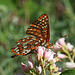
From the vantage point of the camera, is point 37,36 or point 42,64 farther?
point 37,36

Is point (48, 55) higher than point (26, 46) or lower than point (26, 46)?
lower

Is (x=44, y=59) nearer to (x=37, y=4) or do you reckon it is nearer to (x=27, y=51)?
(x=27, y=51)

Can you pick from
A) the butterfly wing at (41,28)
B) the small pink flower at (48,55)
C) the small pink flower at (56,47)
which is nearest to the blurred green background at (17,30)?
the small pink flower at (56,47)

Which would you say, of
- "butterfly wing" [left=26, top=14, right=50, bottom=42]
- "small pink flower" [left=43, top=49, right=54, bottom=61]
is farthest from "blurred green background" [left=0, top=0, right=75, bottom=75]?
"small pink flower" [left=43, top=49, right=54, bottom=61]

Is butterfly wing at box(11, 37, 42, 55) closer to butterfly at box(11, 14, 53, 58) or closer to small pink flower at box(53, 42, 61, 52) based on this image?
butterfly at box(11, 14, 53, 58)

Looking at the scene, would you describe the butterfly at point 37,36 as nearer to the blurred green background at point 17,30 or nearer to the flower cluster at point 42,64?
the flower cluster at point 42,64

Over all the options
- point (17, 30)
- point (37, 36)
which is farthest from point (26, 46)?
point (17, 30)

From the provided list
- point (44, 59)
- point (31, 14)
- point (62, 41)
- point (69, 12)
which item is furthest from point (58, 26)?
point (44, 59)

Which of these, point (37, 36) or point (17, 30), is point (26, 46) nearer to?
point (37, 36)
